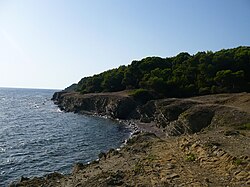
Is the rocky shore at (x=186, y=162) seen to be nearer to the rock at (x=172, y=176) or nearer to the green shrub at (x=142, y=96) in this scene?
the rock at (x=172, y=176)

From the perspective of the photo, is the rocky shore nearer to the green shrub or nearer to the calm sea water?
the calm sea water

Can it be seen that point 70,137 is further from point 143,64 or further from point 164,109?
point 143,64

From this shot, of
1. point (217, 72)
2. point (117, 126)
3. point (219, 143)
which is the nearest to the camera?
point (219, 143)

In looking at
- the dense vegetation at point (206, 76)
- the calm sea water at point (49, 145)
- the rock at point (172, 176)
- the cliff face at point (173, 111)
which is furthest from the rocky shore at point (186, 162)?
the dense vegetation at point (206, 76)

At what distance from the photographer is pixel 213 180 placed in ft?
50.8

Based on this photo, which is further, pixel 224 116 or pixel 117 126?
pixel 117 126

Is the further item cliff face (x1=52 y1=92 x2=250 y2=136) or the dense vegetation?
the dense vegetation

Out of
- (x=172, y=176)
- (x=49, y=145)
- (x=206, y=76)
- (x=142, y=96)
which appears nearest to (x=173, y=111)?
(x=49, y=145)

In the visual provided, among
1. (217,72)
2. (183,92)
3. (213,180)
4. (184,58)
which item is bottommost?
(213,180)

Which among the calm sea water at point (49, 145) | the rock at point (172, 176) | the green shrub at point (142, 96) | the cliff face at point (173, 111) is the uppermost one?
the green shrub at point (142, 96)

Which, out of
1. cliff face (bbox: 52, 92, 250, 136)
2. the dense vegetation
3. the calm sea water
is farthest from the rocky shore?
the dense vegetation

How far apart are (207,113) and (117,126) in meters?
22.2

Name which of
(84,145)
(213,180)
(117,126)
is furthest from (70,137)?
(213,180)

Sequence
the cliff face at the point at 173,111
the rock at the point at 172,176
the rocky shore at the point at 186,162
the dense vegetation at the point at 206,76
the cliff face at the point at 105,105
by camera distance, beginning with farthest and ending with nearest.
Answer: the cliff face at the point at 105,105 → the dense vegetation at the point at 206,76 → the cliff face at the point at 173,111 → the rock at the point at 172,176 → the rocky shore at the point at 186,162
